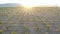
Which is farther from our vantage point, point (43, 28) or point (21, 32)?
point (43, 28)

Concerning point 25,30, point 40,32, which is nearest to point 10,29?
point 25,30

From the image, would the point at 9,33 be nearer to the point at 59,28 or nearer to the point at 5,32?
the point at 5,32

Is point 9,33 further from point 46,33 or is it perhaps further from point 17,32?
point 46,33

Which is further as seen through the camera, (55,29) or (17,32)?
(55,29)

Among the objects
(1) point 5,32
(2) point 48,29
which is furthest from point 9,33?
(2) point 48,29

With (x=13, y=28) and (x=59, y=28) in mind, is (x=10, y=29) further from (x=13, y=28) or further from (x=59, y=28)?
(x=59, y=28)

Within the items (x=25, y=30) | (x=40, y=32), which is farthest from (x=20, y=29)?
(x=40, y=32)

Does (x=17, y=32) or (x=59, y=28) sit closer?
(x=17, y=32)

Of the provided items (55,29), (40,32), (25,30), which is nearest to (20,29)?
(25,30)
